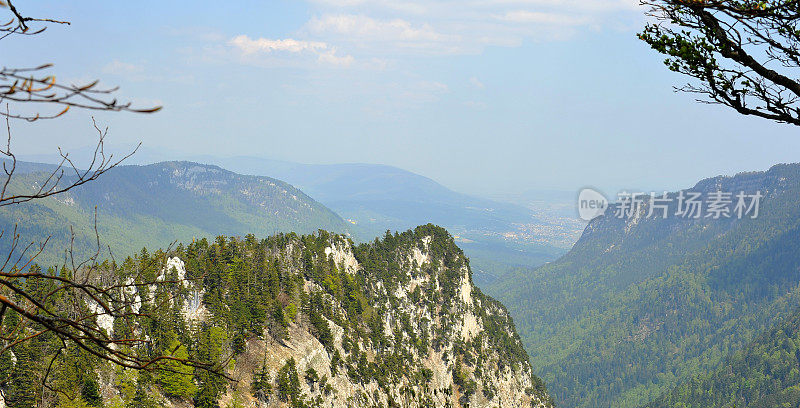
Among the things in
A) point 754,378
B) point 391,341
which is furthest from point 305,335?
point 754,378

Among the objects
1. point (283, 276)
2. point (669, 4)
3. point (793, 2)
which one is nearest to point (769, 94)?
point (793, 2)

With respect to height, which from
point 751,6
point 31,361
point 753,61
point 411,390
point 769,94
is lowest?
point 411,390

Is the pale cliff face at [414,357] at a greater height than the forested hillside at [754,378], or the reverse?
the pale cliff face at [414,357]

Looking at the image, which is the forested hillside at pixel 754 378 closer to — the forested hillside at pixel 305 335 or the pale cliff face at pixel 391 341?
the pale cliff face at pixel 391 341

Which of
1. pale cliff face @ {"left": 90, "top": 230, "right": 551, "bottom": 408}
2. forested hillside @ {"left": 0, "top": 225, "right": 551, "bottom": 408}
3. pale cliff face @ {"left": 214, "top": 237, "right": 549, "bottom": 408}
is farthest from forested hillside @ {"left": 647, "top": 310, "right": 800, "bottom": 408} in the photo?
pale cliff face @ {"left": 214, "top": 237, "right": 549, "bottom": 408}

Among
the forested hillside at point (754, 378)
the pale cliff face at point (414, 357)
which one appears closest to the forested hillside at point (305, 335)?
the pale cliff face at point (414, 357)

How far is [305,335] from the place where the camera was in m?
62.0

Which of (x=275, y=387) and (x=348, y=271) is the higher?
(x=348, y=271)

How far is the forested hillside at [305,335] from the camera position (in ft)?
134

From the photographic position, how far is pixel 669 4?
11.8 metres

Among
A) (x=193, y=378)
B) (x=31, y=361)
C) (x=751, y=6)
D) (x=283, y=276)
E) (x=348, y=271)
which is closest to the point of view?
(x=751, y=6)

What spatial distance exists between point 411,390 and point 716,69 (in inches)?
2658

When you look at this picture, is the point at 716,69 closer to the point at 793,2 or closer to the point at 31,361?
the point at 793,2

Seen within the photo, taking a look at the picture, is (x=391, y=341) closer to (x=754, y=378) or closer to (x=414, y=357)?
(x=414, y=357)
